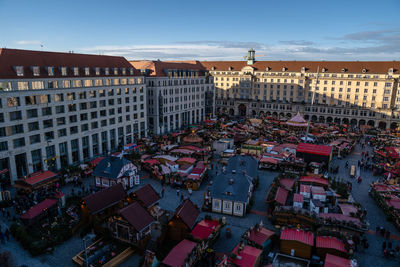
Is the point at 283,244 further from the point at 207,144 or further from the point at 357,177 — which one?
the point at 207,144

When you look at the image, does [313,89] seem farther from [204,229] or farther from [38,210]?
[38,210]

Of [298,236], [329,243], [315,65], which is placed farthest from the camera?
[315,65]

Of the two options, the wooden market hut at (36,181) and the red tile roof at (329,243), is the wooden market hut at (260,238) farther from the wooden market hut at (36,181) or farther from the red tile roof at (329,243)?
the wooden market hut at (36,181)

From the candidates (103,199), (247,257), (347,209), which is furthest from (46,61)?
(347,209)

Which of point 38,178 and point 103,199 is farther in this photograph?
point 38,178

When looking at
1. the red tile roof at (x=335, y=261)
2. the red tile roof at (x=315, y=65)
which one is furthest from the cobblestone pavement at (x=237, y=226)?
the red tile roof at (x=315, y=65)

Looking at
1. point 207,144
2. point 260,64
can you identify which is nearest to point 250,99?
point 260,64
